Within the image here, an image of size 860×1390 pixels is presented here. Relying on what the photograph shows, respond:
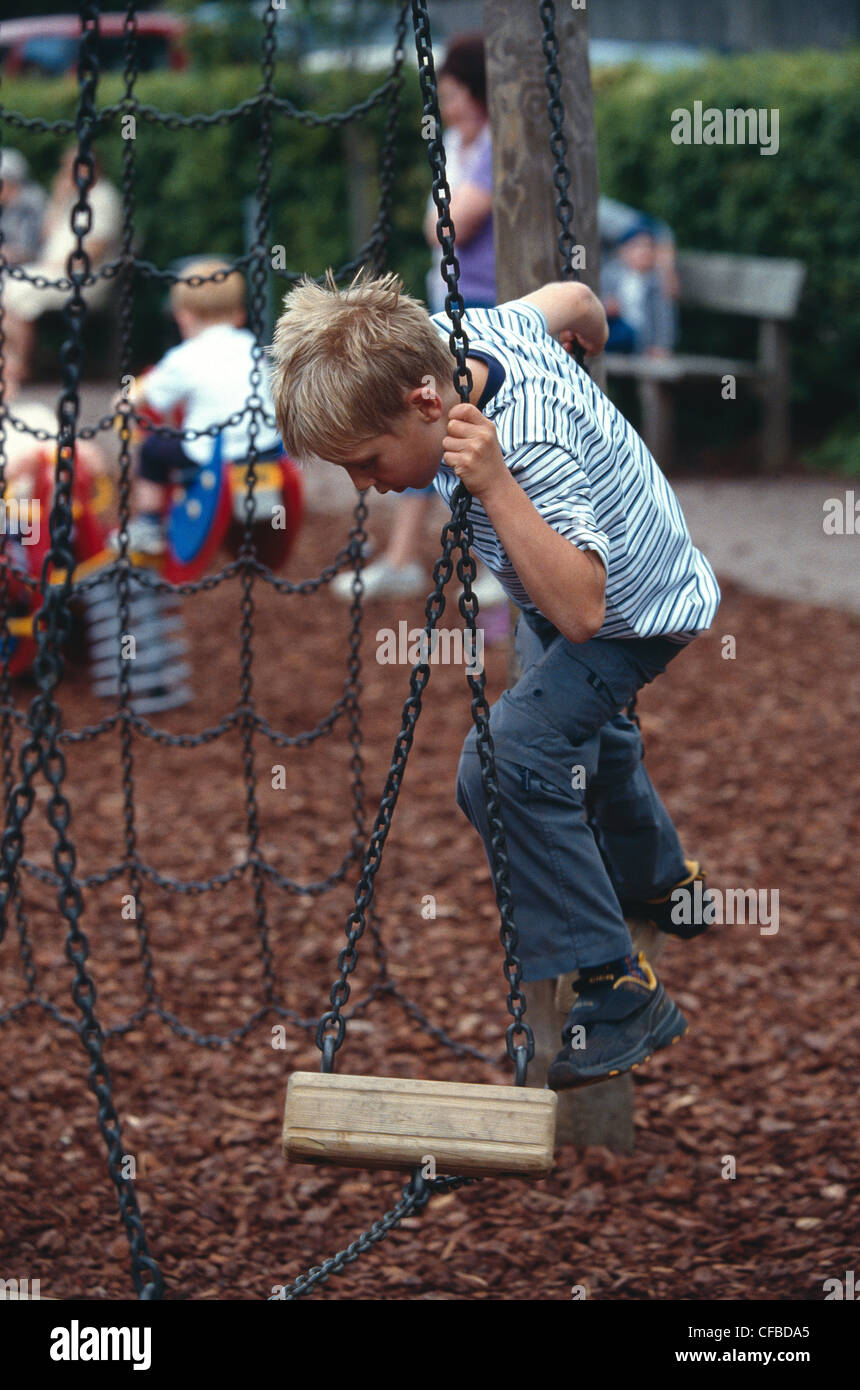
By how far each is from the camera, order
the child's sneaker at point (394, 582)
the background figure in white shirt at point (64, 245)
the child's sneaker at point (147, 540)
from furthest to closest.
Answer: the background figure in white shirt at point (64, 245) < the child's sneaker at point (394, 582) < the child's sneaker at point (147, 540)

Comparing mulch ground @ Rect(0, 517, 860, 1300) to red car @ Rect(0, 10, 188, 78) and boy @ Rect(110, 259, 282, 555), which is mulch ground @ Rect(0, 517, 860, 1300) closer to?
boy @ Rect(110, 259, 282, 555)

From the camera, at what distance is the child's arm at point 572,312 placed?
9.23ft

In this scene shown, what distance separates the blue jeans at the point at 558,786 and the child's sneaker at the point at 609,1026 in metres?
0.07

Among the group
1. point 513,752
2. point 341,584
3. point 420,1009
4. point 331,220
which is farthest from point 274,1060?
point 331,220

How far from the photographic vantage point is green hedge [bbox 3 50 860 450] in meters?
8.80

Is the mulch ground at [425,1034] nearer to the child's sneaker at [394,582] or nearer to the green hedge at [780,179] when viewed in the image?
the child's sneaker at [394,582]

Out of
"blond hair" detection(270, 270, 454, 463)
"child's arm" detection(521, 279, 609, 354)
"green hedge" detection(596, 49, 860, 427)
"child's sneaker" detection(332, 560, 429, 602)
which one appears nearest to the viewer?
"blond hair" detection(270, 270, 454, 463)

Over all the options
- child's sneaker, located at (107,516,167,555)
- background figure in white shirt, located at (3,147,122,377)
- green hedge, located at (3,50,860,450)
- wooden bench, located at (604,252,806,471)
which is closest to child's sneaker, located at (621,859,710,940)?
child's sneaker, located at (107,516,167,555)

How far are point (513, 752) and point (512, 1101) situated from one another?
551 millimetres

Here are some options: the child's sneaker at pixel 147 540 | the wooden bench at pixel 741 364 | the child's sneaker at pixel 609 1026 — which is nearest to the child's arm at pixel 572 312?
the child's sneaker at pixel 609 1026

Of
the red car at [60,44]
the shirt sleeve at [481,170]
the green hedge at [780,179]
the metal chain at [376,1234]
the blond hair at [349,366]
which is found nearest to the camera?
the blond hair at [349,366]

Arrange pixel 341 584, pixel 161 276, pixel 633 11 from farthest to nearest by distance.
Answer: pixel 633 11 < pixel 341 584 < pixel 161 276
